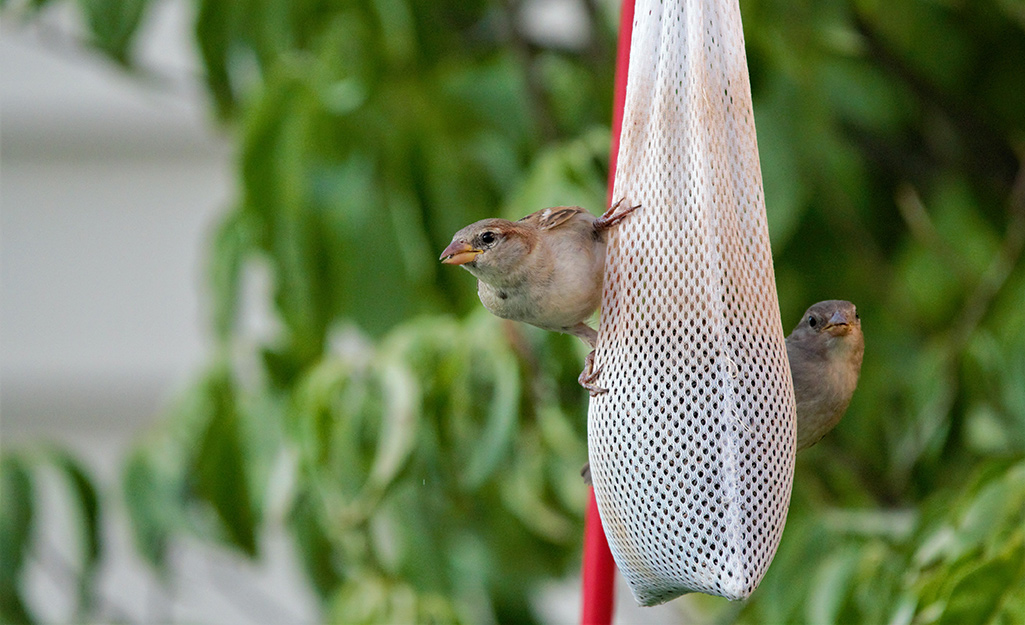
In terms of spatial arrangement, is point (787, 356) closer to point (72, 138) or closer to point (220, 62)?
point (220, 62)

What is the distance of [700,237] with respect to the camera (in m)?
1.36

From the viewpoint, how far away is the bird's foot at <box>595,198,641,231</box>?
1408mm

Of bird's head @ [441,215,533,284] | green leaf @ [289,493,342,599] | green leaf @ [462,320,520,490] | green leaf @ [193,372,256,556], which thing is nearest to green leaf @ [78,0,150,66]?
green leaf @ [193,372,256,556]

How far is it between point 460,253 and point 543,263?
3.9 inches

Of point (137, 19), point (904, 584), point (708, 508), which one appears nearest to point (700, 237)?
point (708, 508)

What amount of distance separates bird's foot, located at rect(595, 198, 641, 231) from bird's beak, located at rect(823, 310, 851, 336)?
27 centimetres

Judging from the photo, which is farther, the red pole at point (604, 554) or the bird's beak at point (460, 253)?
the red pole at point (604, 554)

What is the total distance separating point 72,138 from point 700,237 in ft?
14.8

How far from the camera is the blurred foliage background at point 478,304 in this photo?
1.96 meters

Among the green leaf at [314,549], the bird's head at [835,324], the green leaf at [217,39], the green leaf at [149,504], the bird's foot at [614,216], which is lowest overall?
the green leaf at [314,549]

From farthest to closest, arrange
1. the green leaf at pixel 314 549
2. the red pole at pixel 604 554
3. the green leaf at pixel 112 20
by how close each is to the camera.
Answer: the green leaf at pixel 314 549 < the green leaf at pixel 112 20 < the red pole at pixel 604 554

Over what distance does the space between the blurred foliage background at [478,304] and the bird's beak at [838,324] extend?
0.48m

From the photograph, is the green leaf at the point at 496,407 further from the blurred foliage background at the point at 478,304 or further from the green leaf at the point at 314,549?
the green leaf at the point at 314,549

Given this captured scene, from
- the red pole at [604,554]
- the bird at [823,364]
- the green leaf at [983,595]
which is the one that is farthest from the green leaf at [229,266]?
the green leaf at [983,595]
